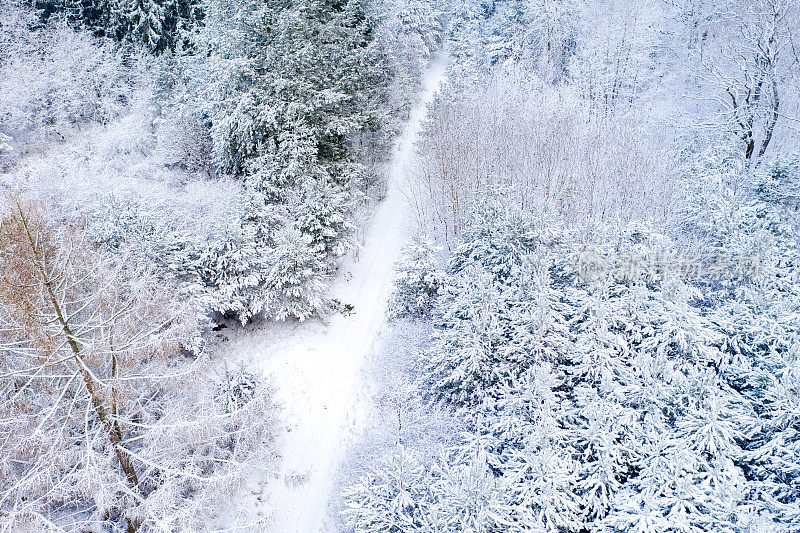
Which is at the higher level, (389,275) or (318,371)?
(389,275)

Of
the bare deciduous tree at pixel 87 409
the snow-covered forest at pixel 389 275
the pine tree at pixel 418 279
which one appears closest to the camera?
the bare deciduous tree at pixel 87 409

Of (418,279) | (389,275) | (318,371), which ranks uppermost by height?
(418,279)

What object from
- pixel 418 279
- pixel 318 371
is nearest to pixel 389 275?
pixel 418 279

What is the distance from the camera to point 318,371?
1628 centimetres

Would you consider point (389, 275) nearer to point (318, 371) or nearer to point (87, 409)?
point (318, 371)

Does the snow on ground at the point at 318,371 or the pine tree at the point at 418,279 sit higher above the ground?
the pine tree at the point at 418,279

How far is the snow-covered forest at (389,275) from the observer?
8.80 metres

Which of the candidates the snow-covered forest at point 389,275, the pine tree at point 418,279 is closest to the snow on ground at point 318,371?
the snow-covered forest at point 389,275

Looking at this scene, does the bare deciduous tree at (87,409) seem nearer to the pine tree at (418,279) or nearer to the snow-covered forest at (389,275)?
the snow-covered forest at (389,275)

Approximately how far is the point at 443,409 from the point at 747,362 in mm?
7690

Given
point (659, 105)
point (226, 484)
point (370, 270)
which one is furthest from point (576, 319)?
point (659, 105)

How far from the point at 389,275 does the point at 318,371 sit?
6.57 meters

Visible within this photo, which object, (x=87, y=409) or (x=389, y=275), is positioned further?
(x=389, y=275)

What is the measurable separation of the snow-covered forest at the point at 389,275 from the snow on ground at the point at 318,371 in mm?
111
